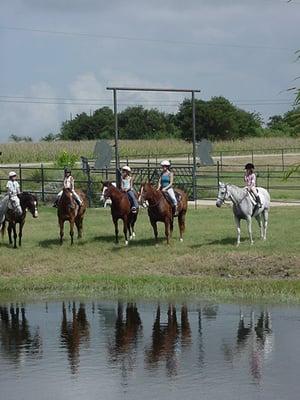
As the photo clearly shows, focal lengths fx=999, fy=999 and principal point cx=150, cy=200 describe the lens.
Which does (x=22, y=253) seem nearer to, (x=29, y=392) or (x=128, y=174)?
(x=128, y=174)

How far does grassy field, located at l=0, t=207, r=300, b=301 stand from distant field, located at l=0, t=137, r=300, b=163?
131 feet

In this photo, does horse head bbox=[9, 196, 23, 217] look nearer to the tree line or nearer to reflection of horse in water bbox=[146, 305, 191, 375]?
reflection of horse in water bbox=[146, 305, 191, 375]

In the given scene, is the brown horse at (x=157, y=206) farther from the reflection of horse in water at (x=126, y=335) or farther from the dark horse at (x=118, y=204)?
the reflection of horse in water at (x=126, y=335)

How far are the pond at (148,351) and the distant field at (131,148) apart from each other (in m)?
49.1

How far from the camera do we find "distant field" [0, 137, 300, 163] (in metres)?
71.3

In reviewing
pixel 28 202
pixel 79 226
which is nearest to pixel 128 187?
pixel 79 226

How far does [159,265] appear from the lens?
80.6ft

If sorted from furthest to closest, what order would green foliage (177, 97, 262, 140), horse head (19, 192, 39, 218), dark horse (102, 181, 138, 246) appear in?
green foliage (177, 97, 262, 140) → horse head (19, 192, 39, 218) → dark horse (102, 181, 138, 246)

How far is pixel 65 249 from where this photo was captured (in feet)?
88.2

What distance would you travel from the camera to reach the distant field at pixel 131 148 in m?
71.3

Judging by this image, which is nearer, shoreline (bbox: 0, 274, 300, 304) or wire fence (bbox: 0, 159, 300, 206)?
shoreline (bbox: 0, 274, 300, 304)

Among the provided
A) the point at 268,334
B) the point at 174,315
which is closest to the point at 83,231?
the point at 174,315

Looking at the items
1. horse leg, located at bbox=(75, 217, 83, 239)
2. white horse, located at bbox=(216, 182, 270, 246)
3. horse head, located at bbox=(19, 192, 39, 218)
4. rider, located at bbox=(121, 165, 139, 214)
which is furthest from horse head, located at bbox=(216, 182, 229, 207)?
horse head, located at bbox=(19, 192, 39, 218)

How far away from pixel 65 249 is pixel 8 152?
46299 millimetres
